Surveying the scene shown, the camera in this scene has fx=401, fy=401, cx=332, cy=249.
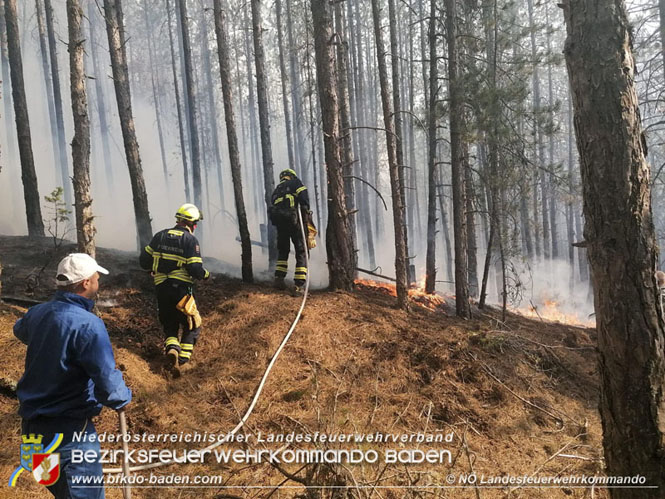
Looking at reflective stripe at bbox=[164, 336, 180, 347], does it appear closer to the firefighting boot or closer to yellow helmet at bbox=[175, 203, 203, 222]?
yellow helmet at bbox=[175, 203, 203, 222]

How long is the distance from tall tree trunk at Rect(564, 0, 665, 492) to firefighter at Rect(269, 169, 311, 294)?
5368 millimetres

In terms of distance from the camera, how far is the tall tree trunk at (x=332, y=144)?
765 centimetres

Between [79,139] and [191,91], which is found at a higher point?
[191,91]

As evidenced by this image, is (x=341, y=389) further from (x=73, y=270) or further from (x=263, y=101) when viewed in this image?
(x=263, y=101)

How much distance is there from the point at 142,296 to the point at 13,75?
8.92 meters

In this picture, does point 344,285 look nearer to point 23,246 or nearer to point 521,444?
point 521,444

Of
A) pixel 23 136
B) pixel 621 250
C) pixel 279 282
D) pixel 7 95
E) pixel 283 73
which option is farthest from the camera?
pixel 7 95

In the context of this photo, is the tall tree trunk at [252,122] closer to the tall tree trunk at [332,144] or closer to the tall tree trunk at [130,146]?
the tall tree trunk at [130,146]

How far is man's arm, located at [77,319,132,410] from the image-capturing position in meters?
2.56

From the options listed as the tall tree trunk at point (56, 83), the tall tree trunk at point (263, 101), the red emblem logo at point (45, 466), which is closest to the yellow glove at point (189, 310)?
the red emblem logo at point (45, 466)

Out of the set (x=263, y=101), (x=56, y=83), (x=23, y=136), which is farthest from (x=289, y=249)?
(x=56, y=83)

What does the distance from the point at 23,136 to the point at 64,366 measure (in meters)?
11.1

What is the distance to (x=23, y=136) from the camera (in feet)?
35.0

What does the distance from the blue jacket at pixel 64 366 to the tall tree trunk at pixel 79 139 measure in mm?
3724
